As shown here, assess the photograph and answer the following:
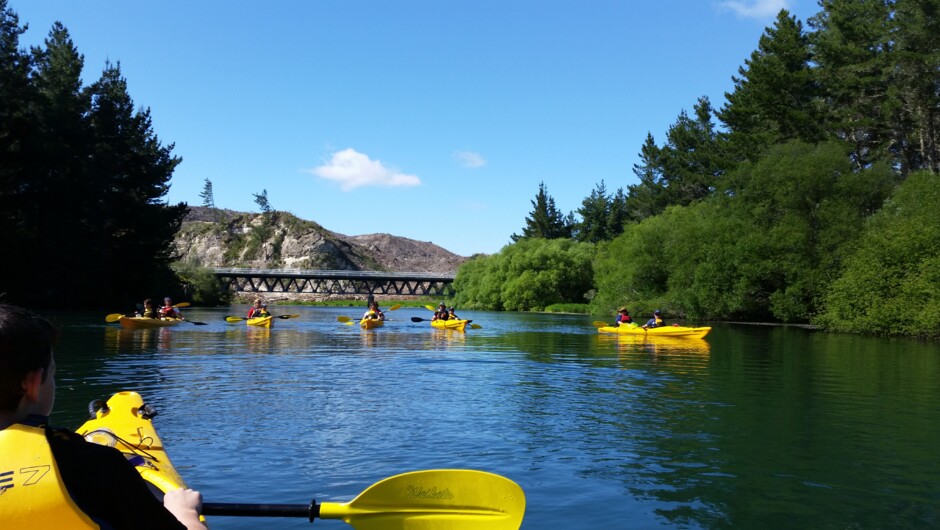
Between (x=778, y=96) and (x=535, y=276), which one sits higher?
(x=778, y=96)

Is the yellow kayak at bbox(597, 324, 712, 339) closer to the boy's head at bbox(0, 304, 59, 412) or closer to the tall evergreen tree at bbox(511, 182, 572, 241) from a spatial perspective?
the boy's head at bbox(0, 304, 59, 412)

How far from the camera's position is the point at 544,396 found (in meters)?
14.5

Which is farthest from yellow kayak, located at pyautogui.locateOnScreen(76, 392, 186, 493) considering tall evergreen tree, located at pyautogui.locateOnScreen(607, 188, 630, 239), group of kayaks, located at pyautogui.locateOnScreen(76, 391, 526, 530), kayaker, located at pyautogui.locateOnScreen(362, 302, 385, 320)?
tall evergreen tree, located at pyautogui.locateOnScreen(607, 188, 630, 239)

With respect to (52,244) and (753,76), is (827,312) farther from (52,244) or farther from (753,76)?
(52,244)

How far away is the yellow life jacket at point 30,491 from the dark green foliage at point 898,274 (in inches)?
1399

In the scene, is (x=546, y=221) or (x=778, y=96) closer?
(x=778, y=96)

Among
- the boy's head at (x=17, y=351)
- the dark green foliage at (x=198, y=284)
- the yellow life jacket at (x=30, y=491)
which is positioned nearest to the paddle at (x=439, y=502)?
the yellow life jacket at (x=30, y=491)

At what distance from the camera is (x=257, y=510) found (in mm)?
4773

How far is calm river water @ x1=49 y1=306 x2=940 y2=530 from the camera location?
Result: 761 cm

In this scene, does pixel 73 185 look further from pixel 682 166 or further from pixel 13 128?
pixel 682 166

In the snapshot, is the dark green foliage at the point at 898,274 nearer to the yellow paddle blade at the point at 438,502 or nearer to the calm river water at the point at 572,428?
the calm river water at the point at 572,428

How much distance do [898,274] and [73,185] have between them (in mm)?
46787

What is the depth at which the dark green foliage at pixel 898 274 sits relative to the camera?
1298 inches

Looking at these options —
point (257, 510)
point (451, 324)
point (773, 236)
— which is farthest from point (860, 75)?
point (257, 510)
